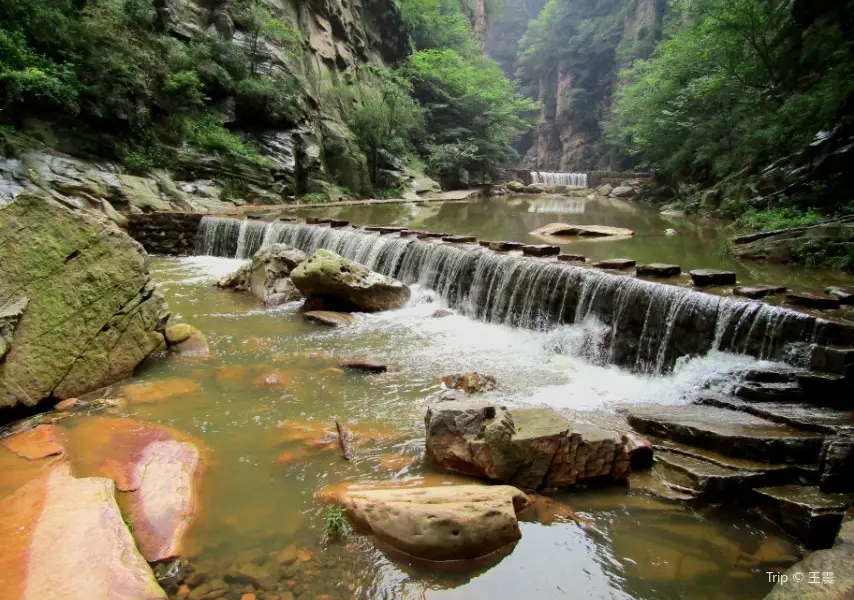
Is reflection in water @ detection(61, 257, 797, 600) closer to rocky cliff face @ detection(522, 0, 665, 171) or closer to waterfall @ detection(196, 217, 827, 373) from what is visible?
waterfall @ detection(196, 217, 827, 373)

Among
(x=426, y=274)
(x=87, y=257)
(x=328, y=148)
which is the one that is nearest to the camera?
(x=87, y=257)

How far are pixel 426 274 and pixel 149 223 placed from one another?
28.5 ft

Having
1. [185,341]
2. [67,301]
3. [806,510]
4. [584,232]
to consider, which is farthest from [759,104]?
[67,301]

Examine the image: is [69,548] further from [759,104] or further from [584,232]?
[759,104]

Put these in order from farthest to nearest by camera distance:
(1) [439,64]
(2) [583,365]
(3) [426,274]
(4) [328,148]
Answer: (1) [439,64] → (4) [328,148] → (3) [426,274] → (2) [583,365]

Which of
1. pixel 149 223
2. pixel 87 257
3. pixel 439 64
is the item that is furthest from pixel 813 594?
pixel 439 64

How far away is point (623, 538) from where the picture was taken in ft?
10.3

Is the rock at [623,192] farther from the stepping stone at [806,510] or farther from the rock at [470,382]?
the stepping stone at [806,510]

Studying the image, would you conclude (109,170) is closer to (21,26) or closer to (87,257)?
(21,26)

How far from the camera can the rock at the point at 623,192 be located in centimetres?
3111

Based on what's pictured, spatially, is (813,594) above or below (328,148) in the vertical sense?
below

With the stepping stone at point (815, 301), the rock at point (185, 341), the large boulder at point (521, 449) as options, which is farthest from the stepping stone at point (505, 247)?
the large boulder at point (521, 449)

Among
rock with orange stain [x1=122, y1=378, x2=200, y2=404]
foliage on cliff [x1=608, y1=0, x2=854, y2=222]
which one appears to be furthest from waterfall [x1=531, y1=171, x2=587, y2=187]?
rock with orange stain [x1=122, y1=378, x2=200, y2=404]

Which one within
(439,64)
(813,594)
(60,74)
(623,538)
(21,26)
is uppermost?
(439,64)
